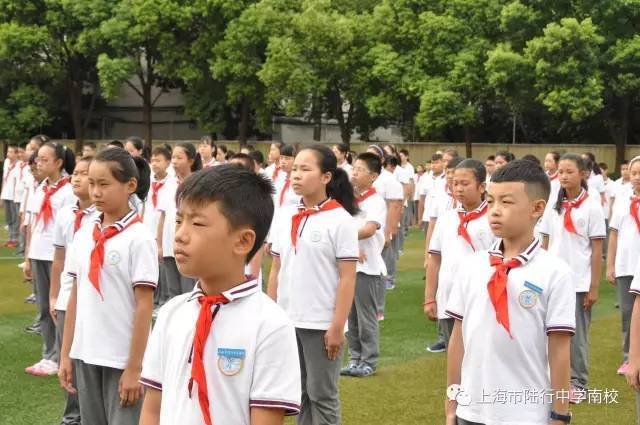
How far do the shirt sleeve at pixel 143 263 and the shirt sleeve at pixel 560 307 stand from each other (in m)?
1.89

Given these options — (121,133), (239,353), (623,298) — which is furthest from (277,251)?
(121,133)

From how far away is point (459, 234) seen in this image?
6.66 meters

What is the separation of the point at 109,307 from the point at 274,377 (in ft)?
6.76

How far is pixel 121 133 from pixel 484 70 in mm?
19678

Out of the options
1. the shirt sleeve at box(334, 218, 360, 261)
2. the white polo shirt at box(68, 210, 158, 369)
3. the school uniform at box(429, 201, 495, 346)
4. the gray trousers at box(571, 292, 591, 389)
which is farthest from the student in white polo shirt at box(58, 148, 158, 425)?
the gray trousers at box(571, 292, 591, 389)

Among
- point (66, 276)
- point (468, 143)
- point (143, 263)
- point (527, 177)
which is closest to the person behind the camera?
point (527, 177)

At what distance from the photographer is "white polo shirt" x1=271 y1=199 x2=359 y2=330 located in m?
5.60

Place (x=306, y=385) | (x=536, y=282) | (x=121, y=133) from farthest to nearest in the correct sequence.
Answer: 1. (x=121, y=133)
2. (x=306, y=385)
3. (x=536, y=282)

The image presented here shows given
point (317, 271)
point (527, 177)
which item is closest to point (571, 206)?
point (317, 271)

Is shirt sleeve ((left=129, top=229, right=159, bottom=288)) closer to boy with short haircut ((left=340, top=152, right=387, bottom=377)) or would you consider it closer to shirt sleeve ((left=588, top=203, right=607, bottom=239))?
boy with short haircut ((left=340, top=152, right=387, bottom=377))

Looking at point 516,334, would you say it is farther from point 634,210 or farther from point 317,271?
point 634,210

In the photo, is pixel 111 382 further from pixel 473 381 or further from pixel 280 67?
pixel 280 67

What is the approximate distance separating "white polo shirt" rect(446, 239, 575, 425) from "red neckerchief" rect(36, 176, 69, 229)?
4.86 metres

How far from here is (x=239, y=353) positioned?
2910mm
